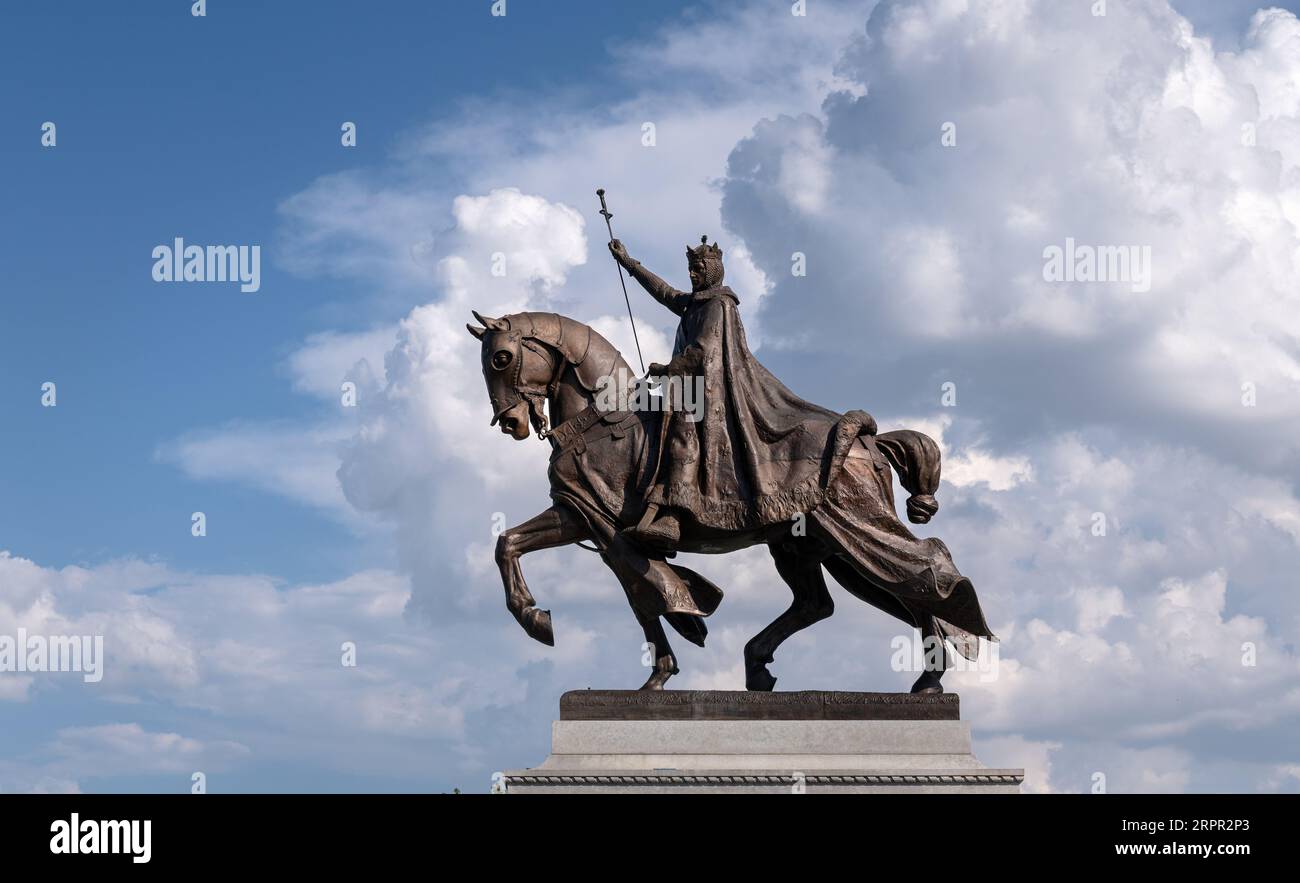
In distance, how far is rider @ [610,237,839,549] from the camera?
52.0 feet

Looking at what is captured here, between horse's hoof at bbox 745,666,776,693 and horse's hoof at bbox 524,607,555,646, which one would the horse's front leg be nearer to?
horse's hoof at bbox 524,607,555,646

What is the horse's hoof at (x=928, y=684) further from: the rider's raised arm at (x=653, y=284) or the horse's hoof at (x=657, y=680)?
the rider's raised arm at (x=653, y=284)

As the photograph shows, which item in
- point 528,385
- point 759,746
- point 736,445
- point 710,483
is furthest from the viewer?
point 528,385

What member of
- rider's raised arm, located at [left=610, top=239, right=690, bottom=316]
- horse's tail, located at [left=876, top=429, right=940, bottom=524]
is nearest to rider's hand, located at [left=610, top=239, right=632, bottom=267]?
rider's raised arm, located at [left=610, top=239, right=690, bottom=316]

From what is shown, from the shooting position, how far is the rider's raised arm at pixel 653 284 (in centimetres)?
1703

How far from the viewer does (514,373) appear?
1666 cm

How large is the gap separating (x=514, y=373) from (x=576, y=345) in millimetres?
669

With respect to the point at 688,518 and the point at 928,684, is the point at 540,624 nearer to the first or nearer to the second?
the point at 688,518

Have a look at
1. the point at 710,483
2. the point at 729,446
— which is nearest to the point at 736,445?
the point at 729,446

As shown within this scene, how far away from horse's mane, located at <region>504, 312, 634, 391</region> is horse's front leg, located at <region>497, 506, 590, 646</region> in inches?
53.9
